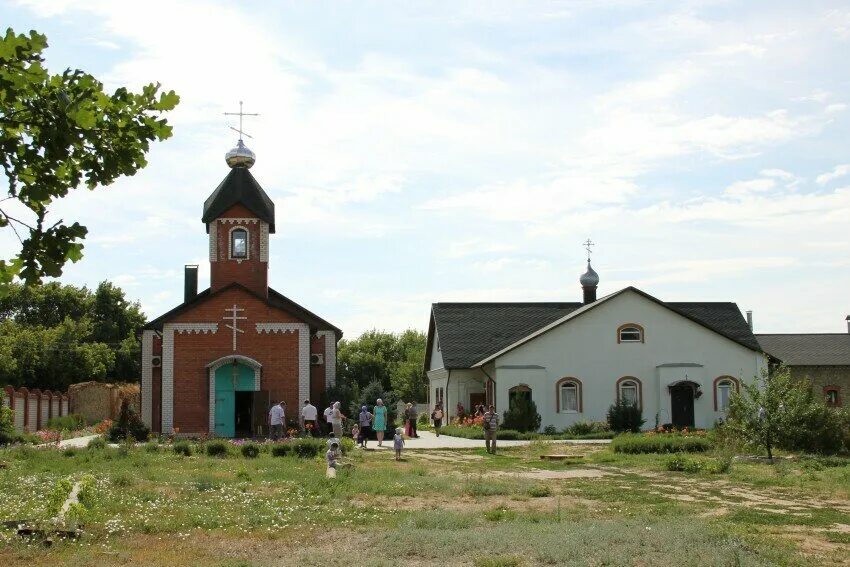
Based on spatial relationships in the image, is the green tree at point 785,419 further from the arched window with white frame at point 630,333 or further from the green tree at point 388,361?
the green tree at point 388,361

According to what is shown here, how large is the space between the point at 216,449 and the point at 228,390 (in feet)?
31.9

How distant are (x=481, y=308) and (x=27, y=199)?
129 feet

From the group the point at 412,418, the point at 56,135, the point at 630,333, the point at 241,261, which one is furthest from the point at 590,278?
the point at 56,135

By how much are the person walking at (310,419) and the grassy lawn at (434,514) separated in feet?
28.4

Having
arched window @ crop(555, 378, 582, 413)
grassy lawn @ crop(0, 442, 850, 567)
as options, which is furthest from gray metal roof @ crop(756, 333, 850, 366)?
grassy lawn @ crop(0, 442, 850, 567)

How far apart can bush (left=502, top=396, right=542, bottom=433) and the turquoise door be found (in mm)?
9829

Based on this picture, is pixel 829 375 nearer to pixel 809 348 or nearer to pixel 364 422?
pixel 809 348

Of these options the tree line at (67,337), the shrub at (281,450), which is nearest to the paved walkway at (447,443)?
the shrub at (281,450)

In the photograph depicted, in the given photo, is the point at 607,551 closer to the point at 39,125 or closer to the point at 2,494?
the point at 39,125

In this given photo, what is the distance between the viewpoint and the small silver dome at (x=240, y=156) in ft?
112

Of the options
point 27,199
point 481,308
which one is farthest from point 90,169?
point 481,308

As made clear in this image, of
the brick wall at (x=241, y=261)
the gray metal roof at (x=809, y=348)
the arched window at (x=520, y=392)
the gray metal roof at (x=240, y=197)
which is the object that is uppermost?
the gray metal roof at (x=240, y=197)

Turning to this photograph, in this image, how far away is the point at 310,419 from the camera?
1139 inches

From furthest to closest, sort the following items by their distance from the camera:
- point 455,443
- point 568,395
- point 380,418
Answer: point 568,395 → point 455,443 → point 380,418
